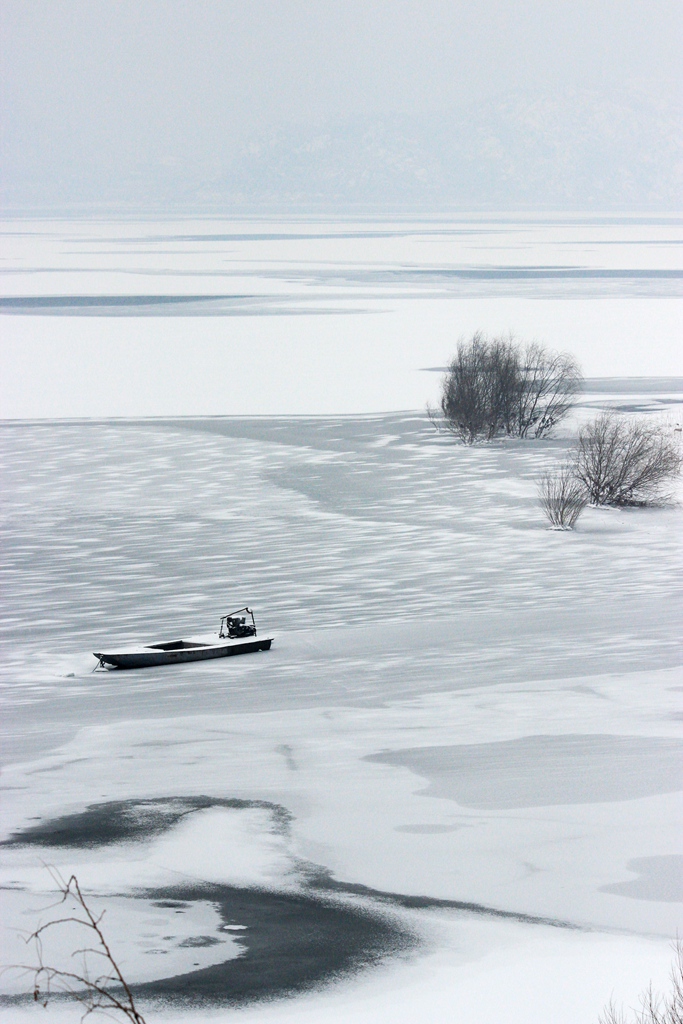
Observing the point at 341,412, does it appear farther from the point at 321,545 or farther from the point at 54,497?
the point at 321,545

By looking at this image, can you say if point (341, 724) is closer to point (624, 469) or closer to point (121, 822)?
point (121, 822)

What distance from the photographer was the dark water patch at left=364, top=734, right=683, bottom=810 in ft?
27.0

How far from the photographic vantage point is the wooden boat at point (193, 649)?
1153 cm

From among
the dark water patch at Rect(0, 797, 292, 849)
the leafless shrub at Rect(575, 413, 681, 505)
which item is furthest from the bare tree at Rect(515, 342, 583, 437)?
the dark water patch at Rect(0, 797, 292, 849)

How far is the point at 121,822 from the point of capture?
307 inches

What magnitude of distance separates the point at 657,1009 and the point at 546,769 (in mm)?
3357

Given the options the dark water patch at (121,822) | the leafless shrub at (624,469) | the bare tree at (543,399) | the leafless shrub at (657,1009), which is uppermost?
the bare tree at (543,399)

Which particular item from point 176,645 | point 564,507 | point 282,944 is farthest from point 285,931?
point 564,507

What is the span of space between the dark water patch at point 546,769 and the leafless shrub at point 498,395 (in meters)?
18.0

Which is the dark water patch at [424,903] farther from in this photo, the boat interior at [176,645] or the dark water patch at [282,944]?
the boat interior at [176,645]

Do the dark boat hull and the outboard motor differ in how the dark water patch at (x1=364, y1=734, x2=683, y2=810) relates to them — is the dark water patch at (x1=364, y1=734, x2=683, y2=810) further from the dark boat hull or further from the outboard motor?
the outboard motor

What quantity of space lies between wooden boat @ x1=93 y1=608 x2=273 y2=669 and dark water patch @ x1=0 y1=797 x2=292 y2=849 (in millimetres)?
3425

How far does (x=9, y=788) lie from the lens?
8547 millimetres

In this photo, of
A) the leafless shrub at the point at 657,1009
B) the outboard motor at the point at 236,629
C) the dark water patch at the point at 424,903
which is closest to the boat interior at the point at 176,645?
the outboard motor at the point at 236,629
